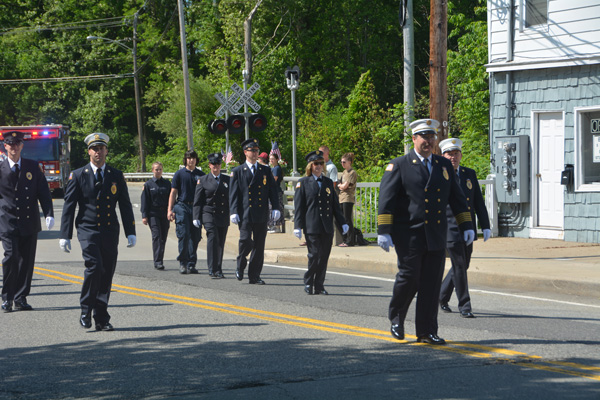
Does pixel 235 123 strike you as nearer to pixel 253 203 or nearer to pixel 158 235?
pixel 158 235

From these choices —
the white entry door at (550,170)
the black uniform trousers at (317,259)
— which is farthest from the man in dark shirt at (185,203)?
the white entry door at (550,170)

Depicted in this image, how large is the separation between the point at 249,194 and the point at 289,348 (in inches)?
189

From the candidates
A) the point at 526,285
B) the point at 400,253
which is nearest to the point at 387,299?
the point at 526,285

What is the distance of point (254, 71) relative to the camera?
148 ft

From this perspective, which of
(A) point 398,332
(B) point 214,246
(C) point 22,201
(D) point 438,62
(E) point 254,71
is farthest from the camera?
(E) point 254,71

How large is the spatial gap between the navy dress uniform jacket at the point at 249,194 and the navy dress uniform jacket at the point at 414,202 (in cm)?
468

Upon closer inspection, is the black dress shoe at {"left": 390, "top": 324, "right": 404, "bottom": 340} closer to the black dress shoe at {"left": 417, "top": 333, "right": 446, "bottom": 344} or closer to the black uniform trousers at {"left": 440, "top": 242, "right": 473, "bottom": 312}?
the black dress shoe at {"left": 417, "top": 333, "right": 446, "bottom": 344}

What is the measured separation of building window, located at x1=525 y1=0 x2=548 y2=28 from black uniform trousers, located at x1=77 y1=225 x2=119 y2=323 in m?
11.1

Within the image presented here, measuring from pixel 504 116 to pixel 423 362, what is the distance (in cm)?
1119

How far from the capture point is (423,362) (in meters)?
6.86

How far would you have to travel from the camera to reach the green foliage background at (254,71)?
31.2m

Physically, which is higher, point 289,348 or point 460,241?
point 460,241

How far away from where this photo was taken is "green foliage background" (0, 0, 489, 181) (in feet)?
102

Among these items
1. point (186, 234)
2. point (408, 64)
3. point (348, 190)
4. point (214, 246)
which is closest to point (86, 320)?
point (214, 246)
